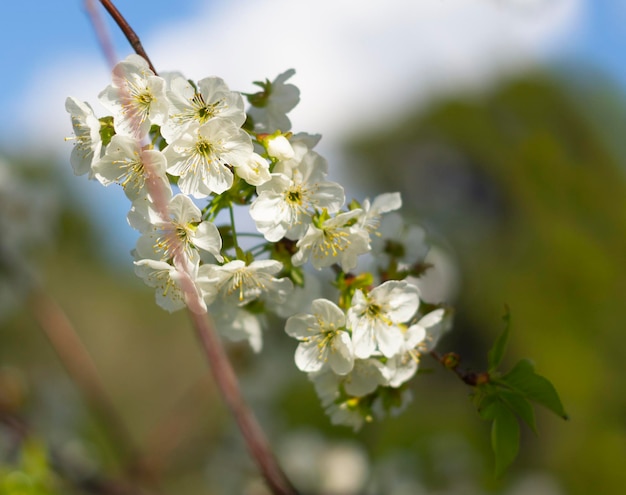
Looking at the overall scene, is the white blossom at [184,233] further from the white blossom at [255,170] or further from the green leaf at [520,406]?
the green leaf at [520,406]

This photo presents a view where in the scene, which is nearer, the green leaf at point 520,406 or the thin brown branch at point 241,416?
the green leaf at point 520,406

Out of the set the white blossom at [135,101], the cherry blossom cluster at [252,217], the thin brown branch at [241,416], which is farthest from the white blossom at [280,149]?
the thin brown branch at [241,416]

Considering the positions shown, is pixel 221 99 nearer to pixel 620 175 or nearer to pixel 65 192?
pixel 620 175

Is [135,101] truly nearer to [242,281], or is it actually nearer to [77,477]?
[242,281]

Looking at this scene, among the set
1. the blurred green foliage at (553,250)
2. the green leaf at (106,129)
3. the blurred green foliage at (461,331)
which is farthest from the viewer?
the blurred green foliage at (553,250)

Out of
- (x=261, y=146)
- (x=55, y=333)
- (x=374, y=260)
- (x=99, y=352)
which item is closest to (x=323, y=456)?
(x=55, y=333)

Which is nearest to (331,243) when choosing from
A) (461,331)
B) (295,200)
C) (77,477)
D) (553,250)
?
(295,200)
